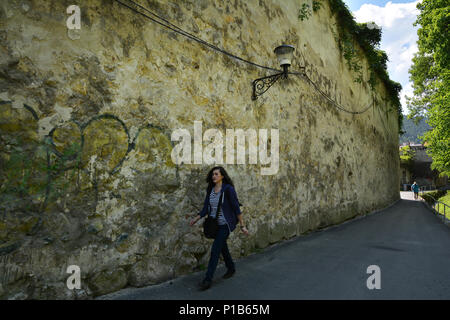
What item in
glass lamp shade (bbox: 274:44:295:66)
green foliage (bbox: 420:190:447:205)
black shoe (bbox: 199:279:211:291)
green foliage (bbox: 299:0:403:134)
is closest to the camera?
black shoe (bbox: 199:279:211:291)

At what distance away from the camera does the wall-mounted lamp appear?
5151mm

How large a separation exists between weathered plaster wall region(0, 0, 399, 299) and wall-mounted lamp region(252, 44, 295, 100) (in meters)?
0.17

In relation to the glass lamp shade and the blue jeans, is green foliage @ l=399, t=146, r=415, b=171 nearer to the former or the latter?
the glass lamp shade

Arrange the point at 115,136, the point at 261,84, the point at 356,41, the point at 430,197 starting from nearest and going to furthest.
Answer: the point at 115,136 < the point at 261,84 < the point at 356,41 < the point at 430,197

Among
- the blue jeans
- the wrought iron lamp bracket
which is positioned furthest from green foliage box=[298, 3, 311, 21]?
the blue jeans

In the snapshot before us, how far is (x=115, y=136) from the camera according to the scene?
3.28m

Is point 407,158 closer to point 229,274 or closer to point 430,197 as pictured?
point 430,197

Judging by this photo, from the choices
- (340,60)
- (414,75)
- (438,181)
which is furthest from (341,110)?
(438,181)

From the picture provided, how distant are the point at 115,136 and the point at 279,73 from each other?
10.7ft

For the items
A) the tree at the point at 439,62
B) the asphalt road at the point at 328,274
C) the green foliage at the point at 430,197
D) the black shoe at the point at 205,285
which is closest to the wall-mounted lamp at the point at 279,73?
the asphalt road at the point at 328,274

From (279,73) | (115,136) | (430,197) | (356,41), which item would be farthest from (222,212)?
(430,197)

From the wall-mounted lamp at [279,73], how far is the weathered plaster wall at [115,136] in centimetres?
17

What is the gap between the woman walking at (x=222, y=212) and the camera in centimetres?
345
